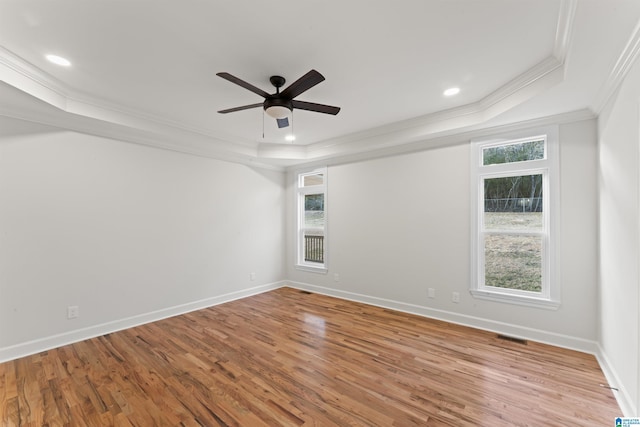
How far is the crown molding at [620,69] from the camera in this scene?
5.47ft

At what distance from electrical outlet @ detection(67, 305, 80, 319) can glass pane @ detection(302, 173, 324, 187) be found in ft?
12.9

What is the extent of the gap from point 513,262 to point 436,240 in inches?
36.1

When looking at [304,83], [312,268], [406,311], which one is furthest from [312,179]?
[304,83]

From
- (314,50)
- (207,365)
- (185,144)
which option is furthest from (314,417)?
(185,144)

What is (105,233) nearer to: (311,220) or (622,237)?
(311,220)

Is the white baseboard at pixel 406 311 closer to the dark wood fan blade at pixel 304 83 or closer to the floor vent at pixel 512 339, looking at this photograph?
the floor vent at pixel 512 339

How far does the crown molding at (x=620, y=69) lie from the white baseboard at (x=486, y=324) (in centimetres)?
242

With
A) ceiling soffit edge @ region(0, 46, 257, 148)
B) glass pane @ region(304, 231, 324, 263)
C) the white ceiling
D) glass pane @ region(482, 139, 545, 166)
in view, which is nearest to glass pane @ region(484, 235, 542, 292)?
glass pane @ region(482, 139, 545, 166)

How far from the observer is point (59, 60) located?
228cm

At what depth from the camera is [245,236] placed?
16.3 ft

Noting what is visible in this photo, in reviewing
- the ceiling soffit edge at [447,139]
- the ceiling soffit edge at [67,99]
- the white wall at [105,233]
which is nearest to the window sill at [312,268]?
the white wall at [105,233]

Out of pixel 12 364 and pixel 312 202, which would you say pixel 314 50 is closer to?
pixel 312 202

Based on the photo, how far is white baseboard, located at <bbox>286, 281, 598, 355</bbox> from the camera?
2848 millimetres

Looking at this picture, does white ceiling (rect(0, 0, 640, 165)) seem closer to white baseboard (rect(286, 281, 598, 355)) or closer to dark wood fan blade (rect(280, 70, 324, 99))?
dark wood fan blade (rect(280, 70, 324, 99))
